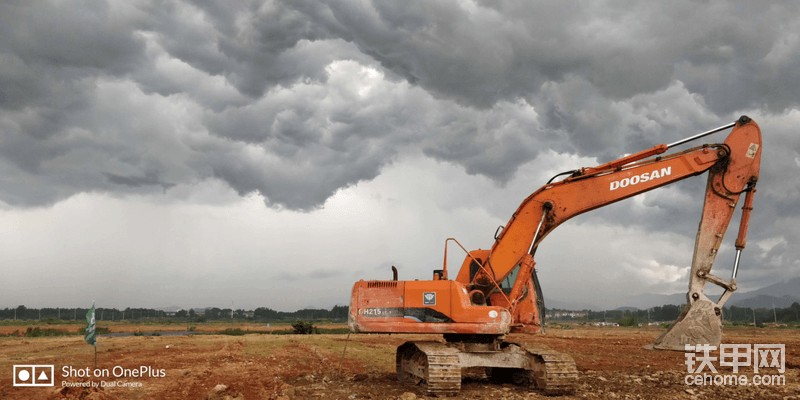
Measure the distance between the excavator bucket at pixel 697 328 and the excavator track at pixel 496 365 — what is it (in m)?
2.35

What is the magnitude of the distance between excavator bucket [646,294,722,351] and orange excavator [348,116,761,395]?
0.02 meters

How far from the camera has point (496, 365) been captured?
38.6 feet

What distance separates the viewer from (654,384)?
12.5 m

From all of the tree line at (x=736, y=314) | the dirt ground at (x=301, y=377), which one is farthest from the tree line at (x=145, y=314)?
the dirt ground at (x=301, y=377)

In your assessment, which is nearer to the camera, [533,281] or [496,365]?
[496,365]

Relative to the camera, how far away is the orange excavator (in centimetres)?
1149

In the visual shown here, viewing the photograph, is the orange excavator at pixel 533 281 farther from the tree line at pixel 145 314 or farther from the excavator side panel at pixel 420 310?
the tree line at pixel 145 314

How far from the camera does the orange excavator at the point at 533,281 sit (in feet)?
37.7

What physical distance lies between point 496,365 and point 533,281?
2.14 meters

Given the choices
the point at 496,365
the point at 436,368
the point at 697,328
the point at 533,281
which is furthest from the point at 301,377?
the point at 697,328

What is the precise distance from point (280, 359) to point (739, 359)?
57.5ft

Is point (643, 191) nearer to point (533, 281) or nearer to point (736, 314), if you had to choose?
point (533, 281)

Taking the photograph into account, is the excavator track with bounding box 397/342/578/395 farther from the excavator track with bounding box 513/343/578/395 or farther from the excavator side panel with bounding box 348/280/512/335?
the excavator side panel with bounding box 348/280/512/335

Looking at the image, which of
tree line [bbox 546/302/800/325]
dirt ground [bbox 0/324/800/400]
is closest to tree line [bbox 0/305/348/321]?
tree line [bbox 546/302/800/325]
